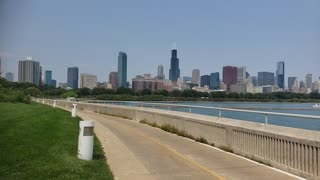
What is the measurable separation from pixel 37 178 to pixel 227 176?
4.51m

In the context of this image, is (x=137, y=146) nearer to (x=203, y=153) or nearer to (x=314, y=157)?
(x=203, y=153)

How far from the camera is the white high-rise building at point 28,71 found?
115m

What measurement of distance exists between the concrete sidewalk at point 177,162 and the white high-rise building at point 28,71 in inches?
3867

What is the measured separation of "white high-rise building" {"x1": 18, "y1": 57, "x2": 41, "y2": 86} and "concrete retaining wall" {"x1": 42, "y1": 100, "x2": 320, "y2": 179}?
320ft

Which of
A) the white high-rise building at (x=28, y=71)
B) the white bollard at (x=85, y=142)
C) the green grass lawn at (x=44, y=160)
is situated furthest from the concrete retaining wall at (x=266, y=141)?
the white high-rise building at (x=28, y=71)

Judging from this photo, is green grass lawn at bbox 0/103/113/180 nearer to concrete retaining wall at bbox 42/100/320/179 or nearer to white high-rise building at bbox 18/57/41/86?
concrete retaining wall at bbox 42/100/320/179

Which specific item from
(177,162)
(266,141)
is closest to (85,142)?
(177,162)

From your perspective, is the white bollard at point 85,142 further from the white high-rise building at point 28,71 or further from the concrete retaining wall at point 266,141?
the white high-rise building at point 28,71

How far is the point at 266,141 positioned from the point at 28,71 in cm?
11877

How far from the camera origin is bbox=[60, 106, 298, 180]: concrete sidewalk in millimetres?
11703

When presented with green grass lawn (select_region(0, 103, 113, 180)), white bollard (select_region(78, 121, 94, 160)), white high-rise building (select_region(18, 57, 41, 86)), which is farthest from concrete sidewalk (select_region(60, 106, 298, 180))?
white high-rise building (select_region(18, 57, 41, 86))

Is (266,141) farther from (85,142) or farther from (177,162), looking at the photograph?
(85,142)

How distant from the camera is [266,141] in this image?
44.7 feet

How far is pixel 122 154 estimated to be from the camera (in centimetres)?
1577
